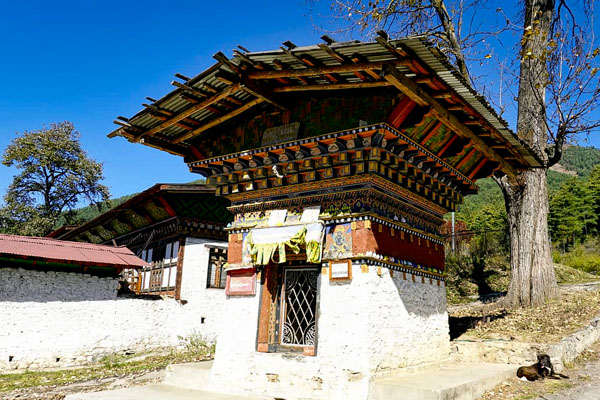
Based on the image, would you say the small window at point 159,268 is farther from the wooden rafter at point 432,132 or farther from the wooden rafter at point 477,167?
the wooden rafter at point 432,132

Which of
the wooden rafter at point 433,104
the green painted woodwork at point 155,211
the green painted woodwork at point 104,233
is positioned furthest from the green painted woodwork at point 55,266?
the wooden rafter at point 433,104

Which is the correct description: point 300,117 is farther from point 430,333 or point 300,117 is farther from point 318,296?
point 430,333

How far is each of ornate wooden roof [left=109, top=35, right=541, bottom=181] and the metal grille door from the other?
2.22 meters

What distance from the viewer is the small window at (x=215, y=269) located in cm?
1493

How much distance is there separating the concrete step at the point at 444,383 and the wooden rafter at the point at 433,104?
3366mm

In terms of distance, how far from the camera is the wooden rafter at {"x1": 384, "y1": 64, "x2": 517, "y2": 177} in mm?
5462

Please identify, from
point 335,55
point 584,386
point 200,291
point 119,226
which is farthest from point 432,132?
point 119,226

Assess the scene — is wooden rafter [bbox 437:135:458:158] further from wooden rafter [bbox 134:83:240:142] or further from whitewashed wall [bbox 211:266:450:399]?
wooden rafter [bbox 134:83:240:142]

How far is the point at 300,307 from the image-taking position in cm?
738

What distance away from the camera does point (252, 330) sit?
750 cm

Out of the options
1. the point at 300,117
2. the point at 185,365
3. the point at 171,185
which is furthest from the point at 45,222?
the point at 300,117

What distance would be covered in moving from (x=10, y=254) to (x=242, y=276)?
22.8 ft

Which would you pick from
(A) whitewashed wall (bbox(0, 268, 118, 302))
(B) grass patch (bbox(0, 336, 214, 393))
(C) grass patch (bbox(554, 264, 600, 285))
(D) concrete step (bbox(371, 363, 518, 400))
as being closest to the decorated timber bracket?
(D) concrete step (bbox(371, 363, 518, 400))

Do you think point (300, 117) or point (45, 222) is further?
point (45, 222)
